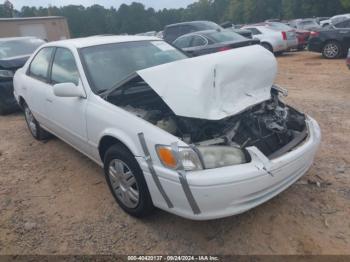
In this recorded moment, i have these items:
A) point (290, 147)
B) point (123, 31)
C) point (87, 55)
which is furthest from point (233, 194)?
point (123, 31)

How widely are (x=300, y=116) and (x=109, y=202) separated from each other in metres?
2.16

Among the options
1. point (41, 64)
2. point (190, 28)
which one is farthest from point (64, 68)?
point (190, 28)

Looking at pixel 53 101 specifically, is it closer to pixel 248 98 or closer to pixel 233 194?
pixel 248 98

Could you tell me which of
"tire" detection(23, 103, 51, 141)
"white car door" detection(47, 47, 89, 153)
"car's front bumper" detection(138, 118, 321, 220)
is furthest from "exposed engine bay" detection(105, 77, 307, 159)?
"tire" detection(23, 103, 51, 141)

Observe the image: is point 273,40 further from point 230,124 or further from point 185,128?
point 185,128

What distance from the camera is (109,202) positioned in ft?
10.6

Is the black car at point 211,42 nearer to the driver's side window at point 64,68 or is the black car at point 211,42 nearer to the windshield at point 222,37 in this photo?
the windshield at point 222,37

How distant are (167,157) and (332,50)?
35.8 ft

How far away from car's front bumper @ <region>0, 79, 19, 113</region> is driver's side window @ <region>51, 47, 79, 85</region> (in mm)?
3332

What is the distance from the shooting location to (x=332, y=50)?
1112cm

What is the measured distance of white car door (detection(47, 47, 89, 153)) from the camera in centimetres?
329

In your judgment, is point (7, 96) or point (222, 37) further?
point (222, 37)

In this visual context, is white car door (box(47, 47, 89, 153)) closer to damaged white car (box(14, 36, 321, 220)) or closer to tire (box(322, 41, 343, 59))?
damaged white car (box(14, 36, 321, 220))

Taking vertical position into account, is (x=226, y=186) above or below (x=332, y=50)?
above
